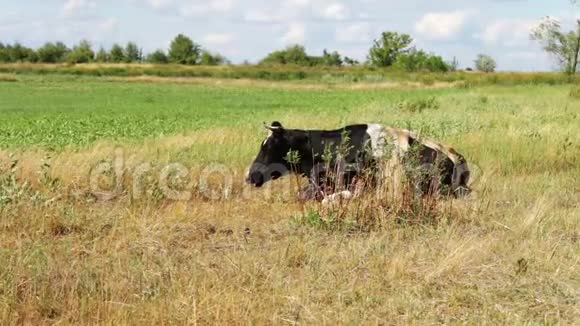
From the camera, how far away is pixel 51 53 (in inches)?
4107

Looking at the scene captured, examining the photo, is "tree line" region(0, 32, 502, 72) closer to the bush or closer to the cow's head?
the bush

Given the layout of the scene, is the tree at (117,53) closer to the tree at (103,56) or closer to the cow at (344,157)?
the tree at (103,56)

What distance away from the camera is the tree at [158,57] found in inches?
4264

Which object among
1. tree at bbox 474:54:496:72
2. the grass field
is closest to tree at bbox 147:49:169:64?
tree at bbox 474:54:496:72

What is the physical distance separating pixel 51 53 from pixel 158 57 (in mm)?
16722

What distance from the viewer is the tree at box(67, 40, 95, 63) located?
101338 mm

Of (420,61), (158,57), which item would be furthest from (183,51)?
(420,61)

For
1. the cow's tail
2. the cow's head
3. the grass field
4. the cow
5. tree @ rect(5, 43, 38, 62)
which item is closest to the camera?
the grass field

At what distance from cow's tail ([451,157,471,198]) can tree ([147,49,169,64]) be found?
339 feet

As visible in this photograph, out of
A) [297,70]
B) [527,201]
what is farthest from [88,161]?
[297,70]

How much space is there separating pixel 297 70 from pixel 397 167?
236ft

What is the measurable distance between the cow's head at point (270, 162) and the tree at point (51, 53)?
99.6 meters

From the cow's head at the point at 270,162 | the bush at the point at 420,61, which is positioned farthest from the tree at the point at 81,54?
the cow's head at the point at 270,162

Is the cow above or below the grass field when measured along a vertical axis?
above
